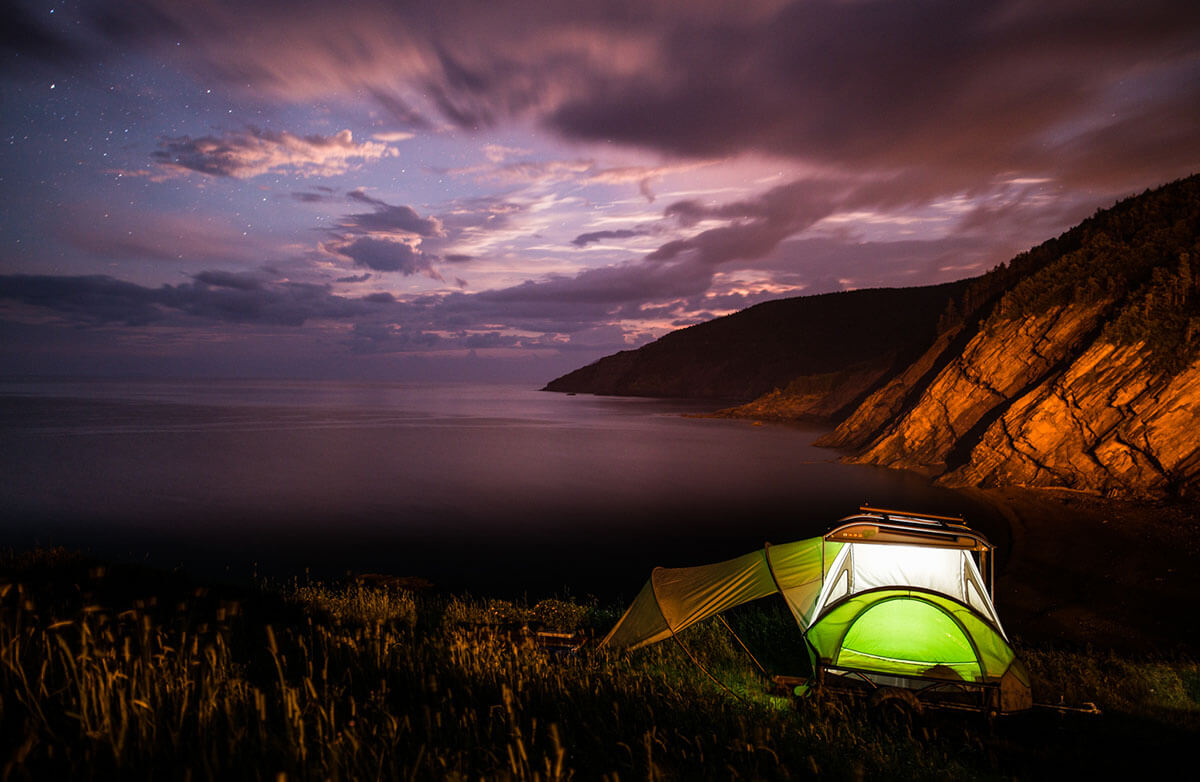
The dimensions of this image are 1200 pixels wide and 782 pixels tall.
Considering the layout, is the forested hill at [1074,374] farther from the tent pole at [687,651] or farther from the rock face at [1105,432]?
the tent pole at [687,651]

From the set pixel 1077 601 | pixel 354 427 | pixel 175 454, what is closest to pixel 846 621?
pixel 1077 601

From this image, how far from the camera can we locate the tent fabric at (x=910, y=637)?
31.6 feet

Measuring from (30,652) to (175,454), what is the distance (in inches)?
2405

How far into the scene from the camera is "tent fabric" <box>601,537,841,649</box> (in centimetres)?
1092

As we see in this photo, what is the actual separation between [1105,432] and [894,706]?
29.5 meters

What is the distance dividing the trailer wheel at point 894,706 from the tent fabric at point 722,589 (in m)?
2.02

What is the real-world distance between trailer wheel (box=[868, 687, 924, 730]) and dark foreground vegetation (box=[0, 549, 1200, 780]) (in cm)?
13

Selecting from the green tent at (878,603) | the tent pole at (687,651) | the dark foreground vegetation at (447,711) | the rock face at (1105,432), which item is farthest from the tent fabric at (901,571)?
the rock face at (1105,432)

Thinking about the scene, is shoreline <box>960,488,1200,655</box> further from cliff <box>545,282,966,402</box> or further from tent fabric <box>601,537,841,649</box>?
cliff <box>545,282,966,402</box>

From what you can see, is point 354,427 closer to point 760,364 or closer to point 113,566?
point 113,566

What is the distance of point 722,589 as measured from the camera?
11.2m

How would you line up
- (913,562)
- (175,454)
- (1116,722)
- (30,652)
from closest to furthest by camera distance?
(30,652), (1116,722), (913,562), (175,454)

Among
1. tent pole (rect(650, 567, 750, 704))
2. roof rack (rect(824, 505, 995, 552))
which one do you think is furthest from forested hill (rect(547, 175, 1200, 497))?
tent pole (rect(650, 567, 750, 704))

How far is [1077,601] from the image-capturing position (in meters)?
19.0
